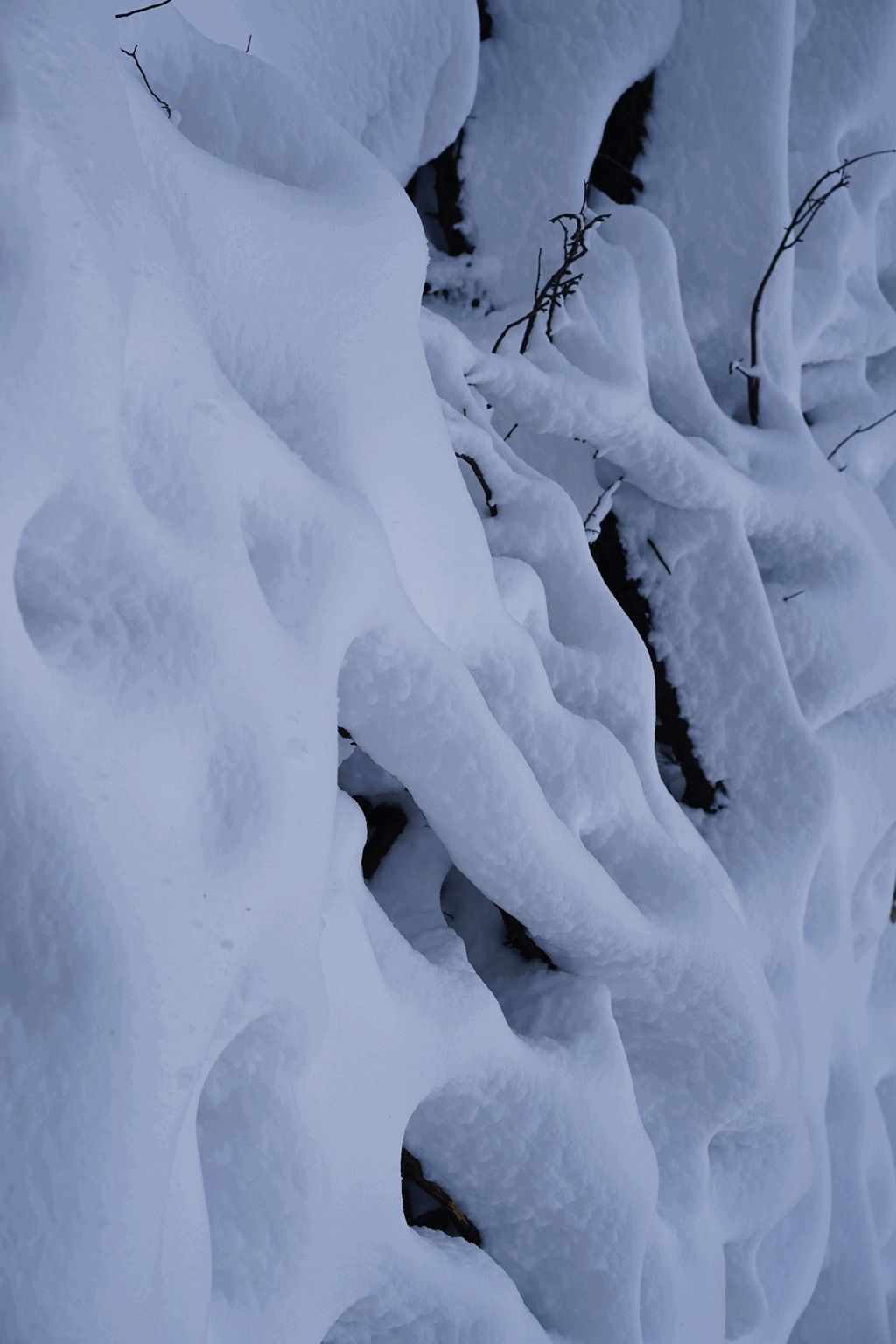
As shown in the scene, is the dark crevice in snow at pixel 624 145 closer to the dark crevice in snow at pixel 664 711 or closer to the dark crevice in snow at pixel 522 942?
the dark crevice in snow at pixel 664 711

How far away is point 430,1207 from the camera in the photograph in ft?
3.30

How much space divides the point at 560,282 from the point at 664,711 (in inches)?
17.9

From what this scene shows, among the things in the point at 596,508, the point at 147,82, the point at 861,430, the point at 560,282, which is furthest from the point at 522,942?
the point at 861,430

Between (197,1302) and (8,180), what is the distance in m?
0.58

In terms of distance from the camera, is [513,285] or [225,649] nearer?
[225,649]

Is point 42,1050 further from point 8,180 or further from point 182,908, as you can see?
point 8,180

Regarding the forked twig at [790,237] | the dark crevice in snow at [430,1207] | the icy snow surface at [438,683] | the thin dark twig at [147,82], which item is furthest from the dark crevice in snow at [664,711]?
the thin dark twig at [147,82]

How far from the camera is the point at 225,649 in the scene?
629 mm

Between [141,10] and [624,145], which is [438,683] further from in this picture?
[624,145]

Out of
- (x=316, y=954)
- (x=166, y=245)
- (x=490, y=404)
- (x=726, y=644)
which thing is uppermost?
(x=166, y=245)

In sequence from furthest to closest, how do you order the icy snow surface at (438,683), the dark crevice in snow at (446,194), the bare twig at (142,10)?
the dark crevice in snow at (446,194) → the bare twig at (142,10) → the icy snow surface at (438,683)

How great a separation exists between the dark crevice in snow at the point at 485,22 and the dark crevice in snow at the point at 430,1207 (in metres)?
1.06

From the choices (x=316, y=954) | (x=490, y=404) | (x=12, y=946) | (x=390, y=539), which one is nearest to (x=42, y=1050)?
(x=12, y=946)

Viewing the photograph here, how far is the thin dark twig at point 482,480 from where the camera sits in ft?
3.26
